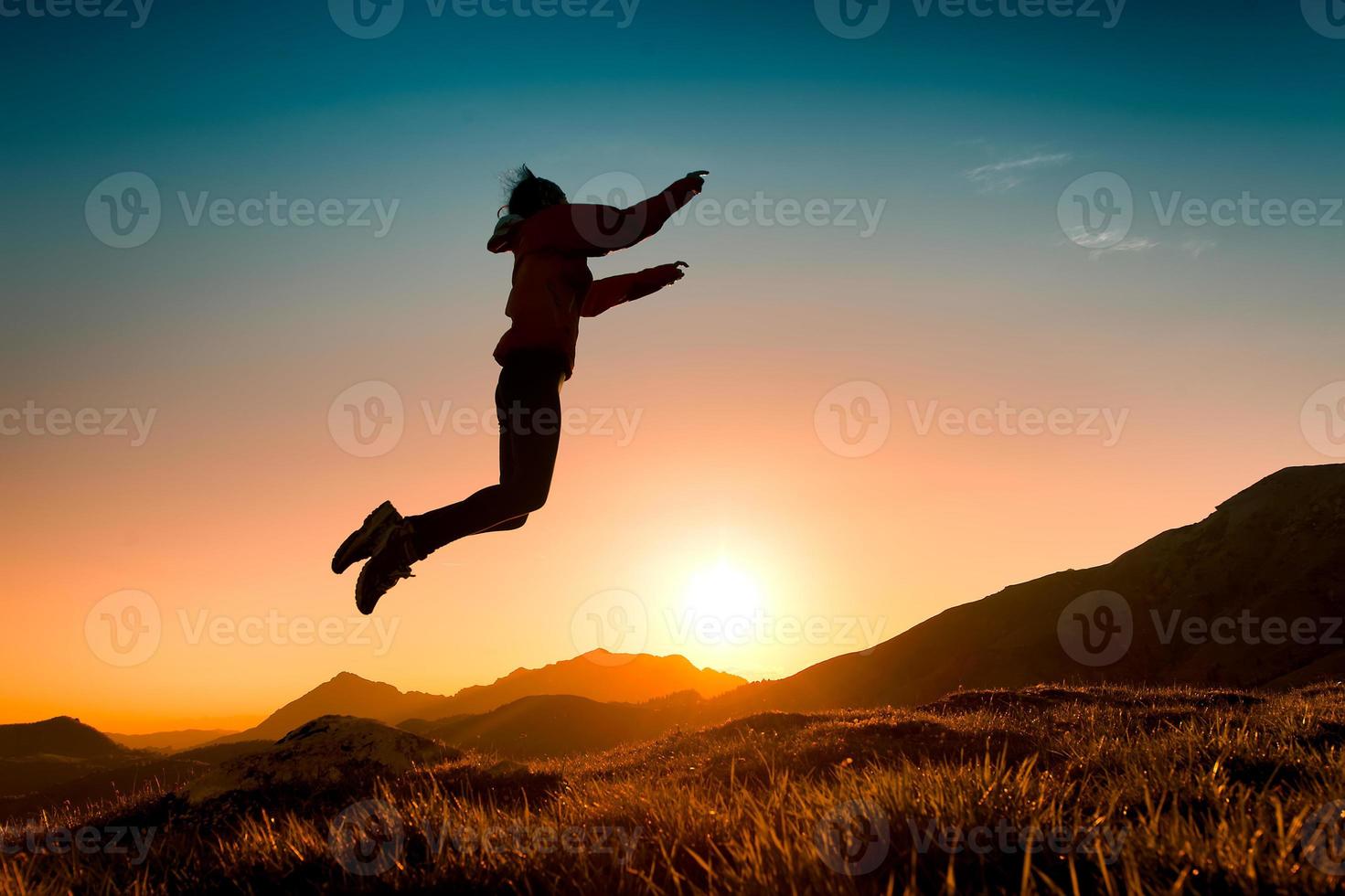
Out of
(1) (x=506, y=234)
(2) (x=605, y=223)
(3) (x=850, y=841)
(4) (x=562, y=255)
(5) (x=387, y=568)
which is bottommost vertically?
(3) (x=850, y=841)

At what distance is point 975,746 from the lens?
6.79m

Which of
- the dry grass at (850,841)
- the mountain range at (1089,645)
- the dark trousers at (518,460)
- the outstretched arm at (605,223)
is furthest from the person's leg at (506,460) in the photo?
the mountain range at (1089,645)

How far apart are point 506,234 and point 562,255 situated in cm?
57

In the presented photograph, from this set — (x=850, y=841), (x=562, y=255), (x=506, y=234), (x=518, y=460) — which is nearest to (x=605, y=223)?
(x=562, y=255)

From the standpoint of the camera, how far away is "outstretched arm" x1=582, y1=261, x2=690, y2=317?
20.0 ft

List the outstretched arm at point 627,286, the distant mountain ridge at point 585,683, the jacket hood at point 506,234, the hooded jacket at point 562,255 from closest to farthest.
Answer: the hooded jacket at point 562,255 → the jacket hood at point 506,234 → the outstretched arm at point 627,286 → the distant mountain ridge at point 585,683

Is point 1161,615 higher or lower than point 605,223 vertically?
lower

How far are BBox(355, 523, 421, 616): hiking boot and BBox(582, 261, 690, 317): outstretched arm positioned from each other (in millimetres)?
2332

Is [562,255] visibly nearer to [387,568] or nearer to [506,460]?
[506,460]

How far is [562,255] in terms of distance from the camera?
17.5ft

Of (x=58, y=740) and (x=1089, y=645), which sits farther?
(x=58, y=740)

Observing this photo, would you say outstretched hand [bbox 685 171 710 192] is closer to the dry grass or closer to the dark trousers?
the dark trousers

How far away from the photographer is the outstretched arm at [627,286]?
20.0ft

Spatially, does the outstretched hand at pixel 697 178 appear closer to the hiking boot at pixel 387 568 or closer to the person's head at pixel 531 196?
the person's head at pixel 531 196
